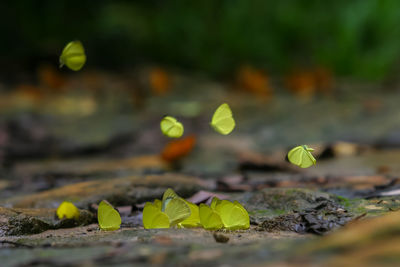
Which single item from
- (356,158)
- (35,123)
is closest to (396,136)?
(356,158)

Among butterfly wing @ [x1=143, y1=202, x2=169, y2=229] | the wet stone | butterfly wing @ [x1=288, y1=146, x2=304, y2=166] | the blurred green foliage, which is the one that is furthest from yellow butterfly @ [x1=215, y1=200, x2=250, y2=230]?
the blurred green foliage

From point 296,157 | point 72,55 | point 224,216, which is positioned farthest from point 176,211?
point 72,55

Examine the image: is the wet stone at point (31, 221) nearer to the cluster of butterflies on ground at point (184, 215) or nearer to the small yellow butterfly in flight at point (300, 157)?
the cluster of butterflies on ground at point (184, 215)

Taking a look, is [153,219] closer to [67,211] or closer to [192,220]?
[192,220]

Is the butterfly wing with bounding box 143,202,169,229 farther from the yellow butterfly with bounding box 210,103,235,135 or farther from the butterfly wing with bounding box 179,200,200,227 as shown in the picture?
the yellow butterfly with bounding box 210,103,235,135

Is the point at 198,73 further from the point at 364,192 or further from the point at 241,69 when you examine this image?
the point at 364,192
